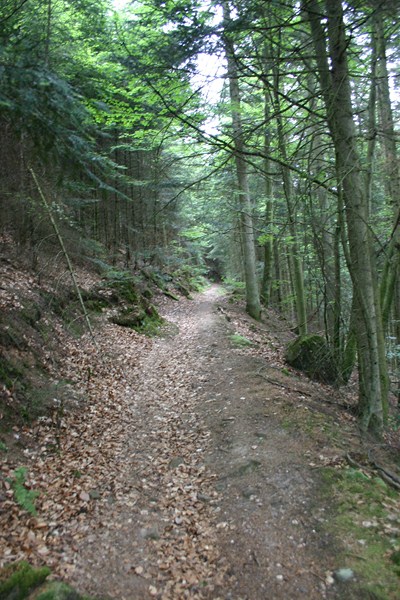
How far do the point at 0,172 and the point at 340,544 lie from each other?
11.0 meters

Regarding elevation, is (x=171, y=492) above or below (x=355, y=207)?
below

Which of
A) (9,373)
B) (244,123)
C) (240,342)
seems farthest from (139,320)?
(244,123)

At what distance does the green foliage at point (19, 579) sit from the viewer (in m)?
3.15

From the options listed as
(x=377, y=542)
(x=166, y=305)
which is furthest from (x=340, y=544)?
(x=166, y=305)

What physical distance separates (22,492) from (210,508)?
2.29 m

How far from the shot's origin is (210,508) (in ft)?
15.4

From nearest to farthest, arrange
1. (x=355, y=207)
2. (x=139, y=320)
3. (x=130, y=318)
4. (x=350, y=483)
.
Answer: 1. (x=350, y=483)
2. (x=355, y=207)
3. (x=130, y=318)
4. (x=139, y=320)

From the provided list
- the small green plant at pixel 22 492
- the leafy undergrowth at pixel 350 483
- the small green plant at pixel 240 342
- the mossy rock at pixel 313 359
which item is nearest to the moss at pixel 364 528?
the leafy undergrowth at pixel 350 483

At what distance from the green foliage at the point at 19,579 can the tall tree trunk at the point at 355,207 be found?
5.02m

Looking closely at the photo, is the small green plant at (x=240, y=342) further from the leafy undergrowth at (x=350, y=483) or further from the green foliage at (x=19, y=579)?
the green foliage at (x=19, y=579)

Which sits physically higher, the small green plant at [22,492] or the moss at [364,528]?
the small green plant at [22,492]

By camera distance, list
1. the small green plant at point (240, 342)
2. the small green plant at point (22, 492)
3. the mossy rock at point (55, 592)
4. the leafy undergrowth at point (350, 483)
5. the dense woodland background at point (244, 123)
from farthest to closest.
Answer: the small green plant at point (240, 342) < the dense woodland background at point (244, 123) < the small green plant at point (22, 492) < the leafy undergrowth at point (350, 483) < the mossy rock at point (55, 592)

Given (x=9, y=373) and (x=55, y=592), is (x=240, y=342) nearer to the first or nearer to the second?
(x=9, y=373)

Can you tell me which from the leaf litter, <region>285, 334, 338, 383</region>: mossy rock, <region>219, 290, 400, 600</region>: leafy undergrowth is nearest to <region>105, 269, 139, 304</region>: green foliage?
the leaf litter
